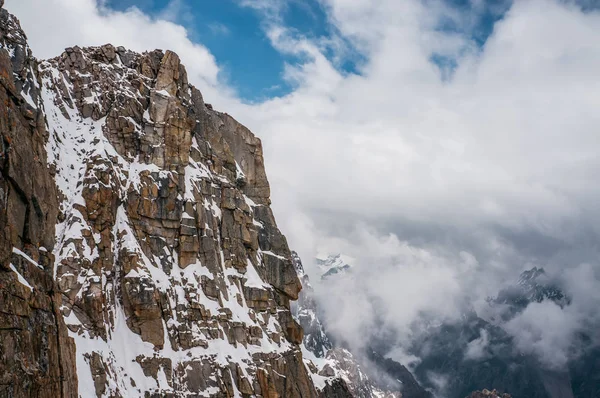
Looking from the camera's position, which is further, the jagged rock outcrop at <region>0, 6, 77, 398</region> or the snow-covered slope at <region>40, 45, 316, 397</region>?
the snow-covered slope at <region>40, 45, 316, 397</region>

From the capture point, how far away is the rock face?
8231 centimetres

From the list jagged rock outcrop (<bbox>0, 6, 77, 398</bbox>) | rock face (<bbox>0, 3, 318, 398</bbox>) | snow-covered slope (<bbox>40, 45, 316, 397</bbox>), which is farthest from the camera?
snow-covered slope (<bbox>40, 45, 316, 397</bbox>)

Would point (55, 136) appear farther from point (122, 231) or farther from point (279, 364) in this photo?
point (279, 364)

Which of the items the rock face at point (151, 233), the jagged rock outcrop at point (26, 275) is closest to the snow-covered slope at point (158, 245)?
the rock face at point (151, 233)

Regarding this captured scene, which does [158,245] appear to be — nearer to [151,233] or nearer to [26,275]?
[151,233]

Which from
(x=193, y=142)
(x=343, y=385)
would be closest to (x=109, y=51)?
(x=193, y=142)

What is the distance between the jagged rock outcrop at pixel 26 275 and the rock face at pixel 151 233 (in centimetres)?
77

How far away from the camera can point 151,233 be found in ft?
326

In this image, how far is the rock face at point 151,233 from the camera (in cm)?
8231

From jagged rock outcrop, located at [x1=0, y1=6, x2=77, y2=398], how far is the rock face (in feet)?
2.53

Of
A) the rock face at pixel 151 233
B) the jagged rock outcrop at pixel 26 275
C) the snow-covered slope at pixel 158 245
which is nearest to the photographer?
the jagged rock outcrop at pixel 26 275

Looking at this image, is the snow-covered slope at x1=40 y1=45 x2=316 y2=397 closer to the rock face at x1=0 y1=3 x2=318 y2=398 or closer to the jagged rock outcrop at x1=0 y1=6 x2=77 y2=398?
the rock face at x1=0 y1=3 x2=318 y2=398

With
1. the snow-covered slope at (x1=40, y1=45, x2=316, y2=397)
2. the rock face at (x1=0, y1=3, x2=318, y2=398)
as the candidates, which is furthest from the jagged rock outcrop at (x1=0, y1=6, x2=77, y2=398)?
the snow-covered slope at (x1=40, y1=45, x2=316, y2=397)

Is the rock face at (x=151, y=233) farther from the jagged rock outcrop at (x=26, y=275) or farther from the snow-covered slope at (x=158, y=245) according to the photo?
the jagged rock outcrop at (x=26, y=275)
